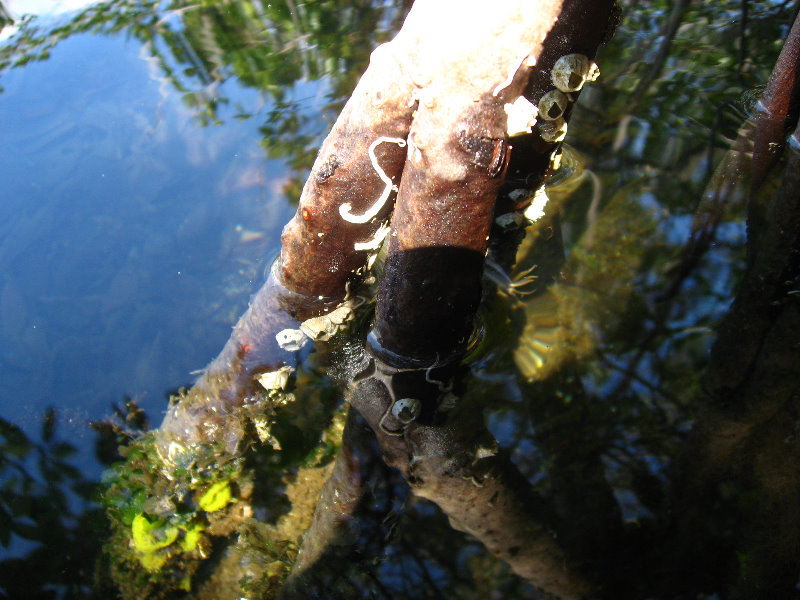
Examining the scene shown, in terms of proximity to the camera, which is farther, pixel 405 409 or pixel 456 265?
pixel 405 409

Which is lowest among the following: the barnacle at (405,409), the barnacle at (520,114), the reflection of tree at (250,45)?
the barnacle at (405,409)

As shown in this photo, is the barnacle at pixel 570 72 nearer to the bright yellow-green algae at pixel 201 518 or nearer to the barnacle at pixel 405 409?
the barnacle at pixel 405 409

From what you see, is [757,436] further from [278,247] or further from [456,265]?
[278,247]

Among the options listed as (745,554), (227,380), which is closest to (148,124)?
(227,380)

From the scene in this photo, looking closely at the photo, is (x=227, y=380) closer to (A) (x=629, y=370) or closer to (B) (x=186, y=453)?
(B) (x=186, y=453)

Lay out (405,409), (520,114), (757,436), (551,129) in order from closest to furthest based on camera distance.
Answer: (520,114) → (551,129) → (405,409) → (757,436)

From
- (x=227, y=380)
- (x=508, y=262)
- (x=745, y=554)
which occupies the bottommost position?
(x=745, y=554)

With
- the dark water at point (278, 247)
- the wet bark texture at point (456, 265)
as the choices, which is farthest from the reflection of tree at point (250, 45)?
the wet bark texture at point (456, 265)

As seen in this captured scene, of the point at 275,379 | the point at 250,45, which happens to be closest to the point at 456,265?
the point at 275,379
